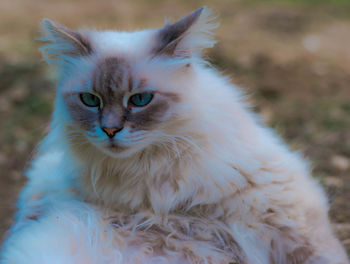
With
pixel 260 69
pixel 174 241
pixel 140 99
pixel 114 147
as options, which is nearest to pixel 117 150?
pixel 114 147

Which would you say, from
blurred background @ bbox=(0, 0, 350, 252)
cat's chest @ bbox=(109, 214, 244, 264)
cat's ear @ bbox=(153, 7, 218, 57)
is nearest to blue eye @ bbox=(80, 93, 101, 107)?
cat's ear @ bbox=(153, 7, 218, 57)

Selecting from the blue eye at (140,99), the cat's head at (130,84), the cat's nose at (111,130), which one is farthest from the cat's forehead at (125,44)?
the cat's nose at (111,130)

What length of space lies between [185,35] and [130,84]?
323 mm

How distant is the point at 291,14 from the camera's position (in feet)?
21.7

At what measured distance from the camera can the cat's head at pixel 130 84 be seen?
182cm

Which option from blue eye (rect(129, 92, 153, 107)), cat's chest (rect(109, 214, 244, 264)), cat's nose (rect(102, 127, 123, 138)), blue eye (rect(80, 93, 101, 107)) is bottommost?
cat's chest (rect(109, 214, 244, 264))

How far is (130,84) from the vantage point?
1821 millimetres

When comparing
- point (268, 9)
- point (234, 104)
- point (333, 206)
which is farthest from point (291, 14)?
point (234, 104)

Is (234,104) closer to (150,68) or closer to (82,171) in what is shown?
(150,68)

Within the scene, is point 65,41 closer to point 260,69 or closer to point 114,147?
point 114,147

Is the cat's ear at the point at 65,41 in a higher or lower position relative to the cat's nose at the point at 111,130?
higher

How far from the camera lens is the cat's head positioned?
1.82 metres

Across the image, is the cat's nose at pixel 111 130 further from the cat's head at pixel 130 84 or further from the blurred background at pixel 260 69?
the blurred background at pixel 260 69

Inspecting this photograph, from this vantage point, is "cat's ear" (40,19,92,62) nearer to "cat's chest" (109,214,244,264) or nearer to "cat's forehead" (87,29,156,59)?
"cat's forehead" (87,29,156,59)
